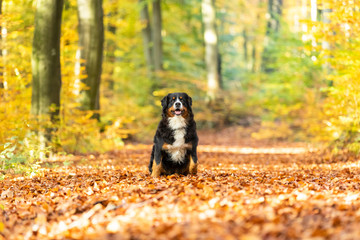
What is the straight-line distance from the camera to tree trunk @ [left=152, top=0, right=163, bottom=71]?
24047mm

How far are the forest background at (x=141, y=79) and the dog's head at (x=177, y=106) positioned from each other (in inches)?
108

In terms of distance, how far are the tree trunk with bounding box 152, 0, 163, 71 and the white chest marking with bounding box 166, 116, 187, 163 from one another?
18171 mm

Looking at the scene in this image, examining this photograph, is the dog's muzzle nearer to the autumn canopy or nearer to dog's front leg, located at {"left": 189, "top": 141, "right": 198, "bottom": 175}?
dog's front leg, located at {"left": 189, "top": 141, "right": 198, "bottom": 175}

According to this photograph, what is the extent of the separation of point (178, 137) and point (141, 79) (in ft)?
64.1

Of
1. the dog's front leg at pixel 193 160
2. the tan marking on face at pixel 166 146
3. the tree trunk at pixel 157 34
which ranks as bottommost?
the dog's front leg at pixel 193 160

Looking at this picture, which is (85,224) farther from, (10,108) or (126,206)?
(10,108)

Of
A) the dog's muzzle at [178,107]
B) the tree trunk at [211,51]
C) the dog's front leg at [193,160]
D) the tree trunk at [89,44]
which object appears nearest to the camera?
the dog's muzzle at [178,107]

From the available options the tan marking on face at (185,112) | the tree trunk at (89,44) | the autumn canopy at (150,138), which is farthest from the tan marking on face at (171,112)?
the tree trunk at (89,44)

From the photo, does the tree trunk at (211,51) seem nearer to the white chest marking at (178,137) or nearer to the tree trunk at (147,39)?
the tree trunk at (147,39)

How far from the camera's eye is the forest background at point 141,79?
32.8 ft

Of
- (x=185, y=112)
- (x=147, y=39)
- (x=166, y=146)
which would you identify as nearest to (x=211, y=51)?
(x=147, y=39)

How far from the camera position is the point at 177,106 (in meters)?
6.32

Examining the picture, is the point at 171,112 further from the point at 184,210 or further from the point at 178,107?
the point at 184,210

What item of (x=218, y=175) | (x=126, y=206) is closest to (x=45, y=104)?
(x=218, y=175)
